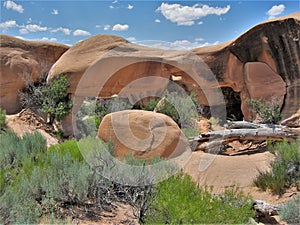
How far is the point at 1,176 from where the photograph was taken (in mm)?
3217

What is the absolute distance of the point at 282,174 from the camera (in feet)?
16.1

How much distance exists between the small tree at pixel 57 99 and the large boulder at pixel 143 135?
15.2ft

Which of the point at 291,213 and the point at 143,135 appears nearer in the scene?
the point at 291,213

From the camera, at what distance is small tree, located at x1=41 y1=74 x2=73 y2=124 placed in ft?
36.2

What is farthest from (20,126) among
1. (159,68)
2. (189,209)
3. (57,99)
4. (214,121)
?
(189,209)

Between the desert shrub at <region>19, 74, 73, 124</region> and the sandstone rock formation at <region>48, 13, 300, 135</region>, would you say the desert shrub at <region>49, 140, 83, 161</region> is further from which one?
the desert shrub at <region>19, 74, 73, 124</region>

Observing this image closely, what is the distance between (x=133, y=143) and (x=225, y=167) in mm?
2117

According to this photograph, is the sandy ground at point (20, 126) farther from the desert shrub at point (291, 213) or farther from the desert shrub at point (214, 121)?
the desert shrub at point (291, 213)

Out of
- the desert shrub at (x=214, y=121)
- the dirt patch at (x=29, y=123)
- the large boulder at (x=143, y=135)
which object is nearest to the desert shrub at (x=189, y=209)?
the large boulder at (x=143, y=135)

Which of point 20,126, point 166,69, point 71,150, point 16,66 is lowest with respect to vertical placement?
point 20,126

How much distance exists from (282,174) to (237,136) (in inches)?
113

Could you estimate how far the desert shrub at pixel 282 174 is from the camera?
4766mm

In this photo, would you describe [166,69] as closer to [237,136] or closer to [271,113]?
[271,113]

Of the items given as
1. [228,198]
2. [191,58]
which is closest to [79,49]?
[191,58]
